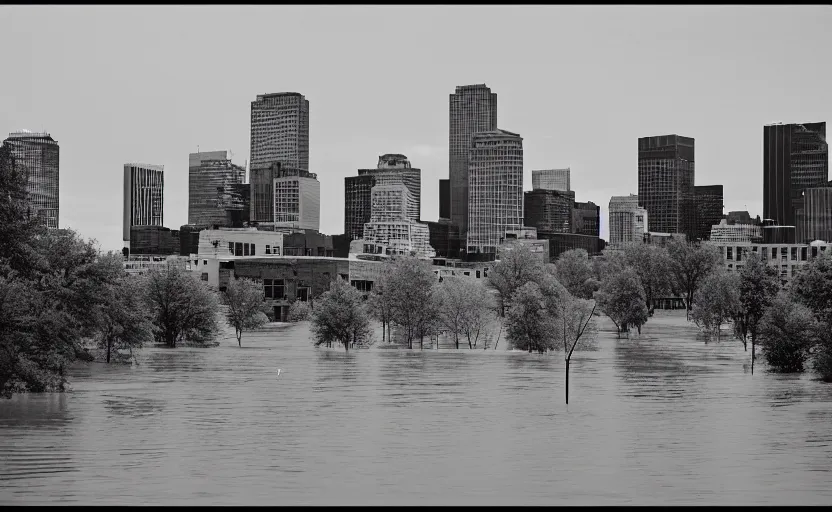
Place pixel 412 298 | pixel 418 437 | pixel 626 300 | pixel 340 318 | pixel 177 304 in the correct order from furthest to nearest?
pixel 626 300 < pixel 412 298 < pixel 340 318 < pixel 177 304 < pixel 418 437

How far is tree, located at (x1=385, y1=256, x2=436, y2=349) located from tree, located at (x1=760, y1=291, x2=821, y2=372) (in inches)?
1837

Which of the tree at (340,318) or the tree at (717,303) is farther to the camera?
the tree at (717,303)

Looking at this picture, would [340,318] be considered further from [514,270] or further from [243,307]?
[514,270]

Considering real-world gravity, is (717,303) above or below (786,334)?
above

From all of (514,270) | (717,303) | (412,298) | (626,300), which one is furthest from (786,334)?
(514,270)

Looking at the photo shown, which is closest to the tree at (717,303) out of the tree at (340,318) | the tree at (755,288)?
the tree at (755,288)

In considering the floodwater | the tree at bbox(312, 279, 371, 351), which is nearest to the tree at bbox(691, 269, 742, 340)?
the floodwater

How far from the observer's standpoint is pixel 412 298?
13075cm

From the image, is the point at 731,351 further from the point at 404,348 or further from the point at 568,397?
the point at 568,397

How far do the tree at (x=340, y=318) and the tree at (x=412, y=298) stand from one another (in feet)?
21.4

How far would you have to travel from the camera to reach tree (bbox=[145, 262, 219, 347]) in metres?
121

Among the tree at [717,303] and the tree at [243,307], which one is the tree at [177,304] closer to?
the tree at [243,307]

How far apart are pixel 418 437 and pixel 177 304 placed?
7266 cm

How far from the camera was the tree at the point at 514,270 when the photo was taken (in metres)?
158
